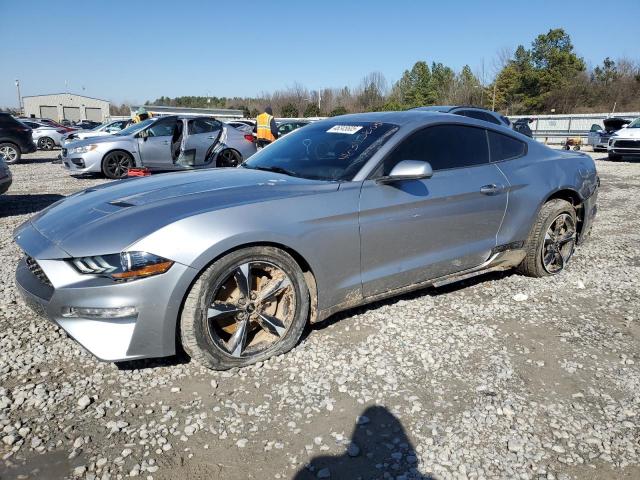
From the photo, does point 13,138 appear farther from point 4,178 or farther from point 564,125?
point 564,125

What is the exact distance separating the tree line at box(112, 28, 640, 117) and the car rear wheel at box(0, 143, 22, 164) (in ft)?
122

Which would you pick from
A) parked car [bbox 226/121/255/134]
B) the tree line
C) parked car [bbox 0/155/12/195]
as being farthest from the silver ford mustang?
the tree line

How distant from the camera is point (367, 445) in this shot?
228 centimetres

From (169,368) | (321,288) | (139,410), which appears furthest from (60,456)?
(321,288)

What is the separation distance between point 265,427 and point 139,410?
2.27ft

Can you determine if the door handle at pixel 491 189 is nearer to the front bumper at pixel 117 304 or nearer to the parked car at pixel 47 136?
the front bumper at pixel 117 304

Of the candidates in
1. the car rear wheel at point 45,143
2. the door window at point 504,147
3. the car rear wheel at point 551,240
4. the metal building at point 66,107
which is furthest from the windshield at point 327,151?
the metal building at point 66,107

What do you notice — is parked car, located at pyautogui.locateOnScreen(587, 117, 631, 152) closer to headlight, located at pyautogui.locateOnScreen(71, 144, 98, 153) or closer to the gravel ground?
headlight, located at pyautogui.locateOnScreen(71, 144, 98, 153)

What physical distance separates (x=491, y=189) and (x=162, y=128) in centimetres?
936

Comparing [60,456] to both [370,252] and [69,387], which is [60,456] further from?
[370,252]

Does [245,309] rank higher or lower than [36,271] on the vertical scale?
lower

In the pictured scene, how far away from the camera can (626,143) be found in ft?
52.3

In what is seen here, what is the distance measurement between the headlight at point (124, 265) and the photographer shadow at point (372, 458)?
1260mm

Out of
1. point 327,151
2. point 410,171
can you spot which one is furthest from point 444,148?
point 327,151
